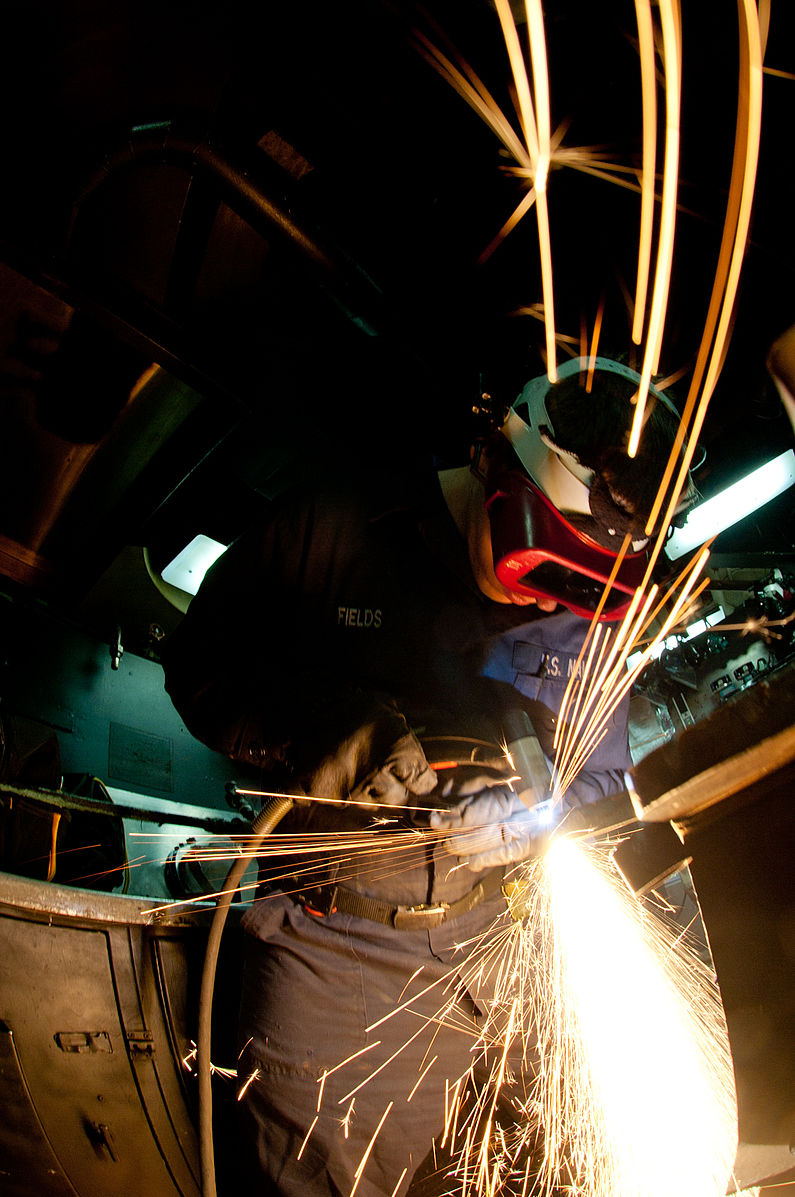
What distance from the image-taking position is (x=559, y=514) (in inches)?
79.5

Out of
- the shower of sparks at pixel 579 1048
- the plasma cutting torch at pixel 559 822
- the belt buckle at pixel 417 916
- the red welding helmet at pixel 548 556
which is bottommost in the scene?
the shower of sparks at pixel 579 1048

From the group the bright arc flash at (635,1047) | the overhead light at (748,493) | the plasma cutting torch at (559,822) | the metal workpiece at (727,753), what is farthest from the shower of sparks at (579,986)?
the overhead light at (748,493)

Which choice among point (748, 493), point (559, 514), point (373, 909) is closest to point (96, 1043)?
point (373, 909)

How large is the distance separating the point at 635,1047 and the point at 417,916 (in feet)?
2.54

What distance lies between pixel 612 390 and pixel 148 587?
7.22 feet

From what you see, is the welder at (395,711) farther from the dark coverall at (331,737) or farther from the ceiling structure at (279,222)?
the ceiling structure at (279,222)

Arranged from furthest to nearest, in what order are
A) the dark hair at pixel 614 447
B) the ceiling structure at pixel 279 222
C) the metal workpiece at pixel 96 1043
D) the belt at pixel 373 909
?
the dark hair at pixel 614 447
the belt at pixel 373 909
the ceiling structure at pixel 279 222
the metal workpiece at pixel 96 1043

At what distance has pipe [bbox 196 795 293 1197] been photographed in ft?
4.96

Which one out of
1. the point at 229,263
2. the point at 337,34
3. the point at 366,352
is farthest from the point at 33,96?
the point at 366,352

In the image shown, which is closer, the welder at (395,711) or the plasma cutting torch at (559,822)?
the plasma cutting torch at (559,822)

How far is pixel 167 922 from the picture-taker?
164cm

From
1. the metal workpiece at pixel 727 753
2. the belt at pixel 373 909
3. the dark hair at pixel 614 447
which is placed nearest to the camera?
the metal workpiece at pixel 727 753

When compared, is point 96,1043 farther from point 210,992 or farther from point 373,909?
point 373,909

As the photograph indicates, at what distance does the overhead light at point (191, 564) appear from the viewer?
3.08 metres
